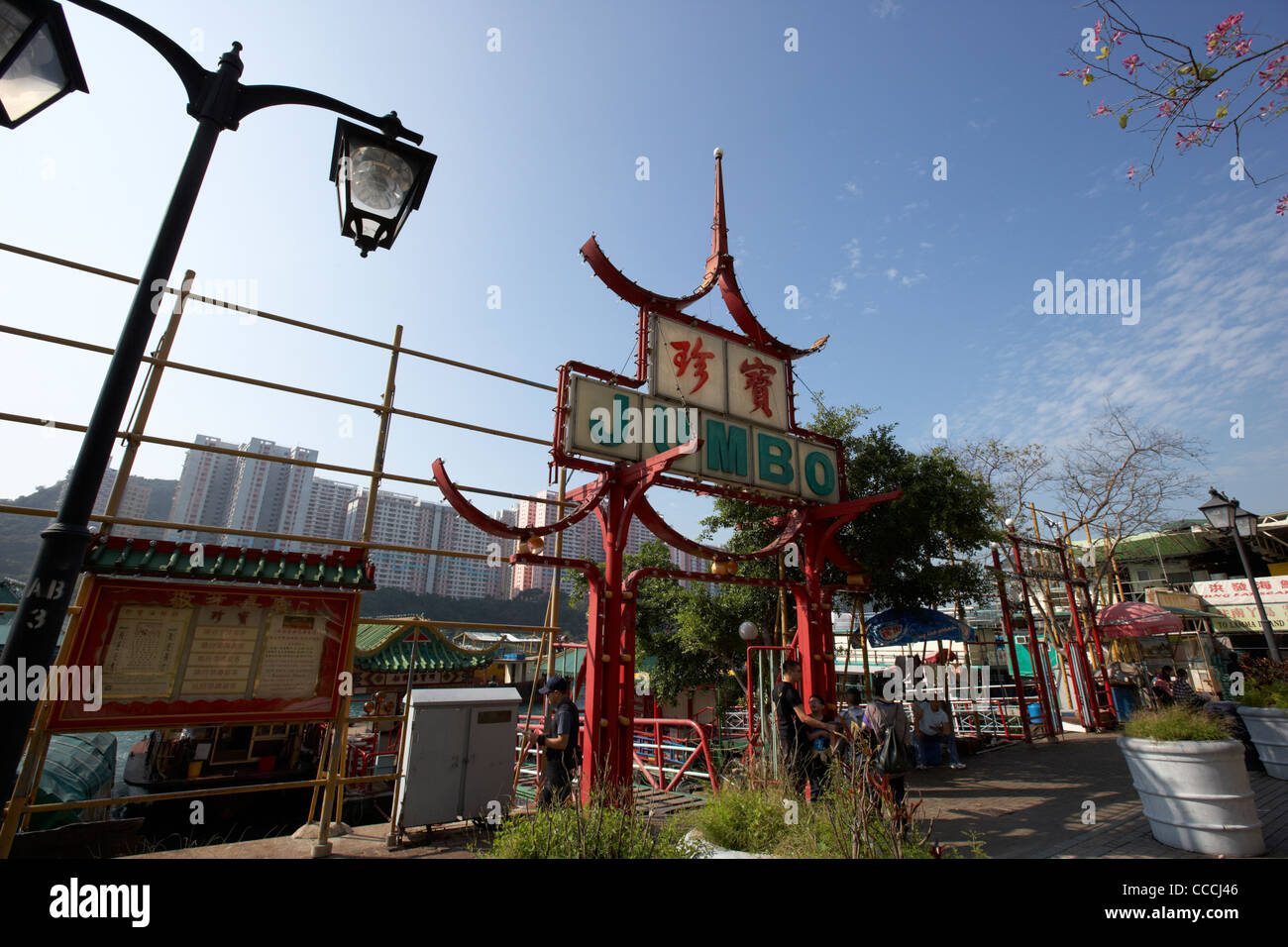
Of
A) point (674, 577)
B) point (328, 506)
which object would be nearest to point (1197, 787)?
point (674, 577)

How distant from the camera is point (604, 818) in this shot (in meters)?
4.27

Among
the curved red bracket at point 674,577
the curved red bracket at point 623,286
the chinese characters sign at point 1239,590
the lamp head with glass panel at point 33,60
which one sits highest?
the curved red bracket at point 623,286

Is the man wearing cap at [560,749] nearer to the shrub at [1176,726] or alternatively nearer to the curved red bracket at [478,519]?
the curved red bracket at [478,519]

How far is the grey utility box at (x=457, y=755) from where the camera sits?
6.81 m

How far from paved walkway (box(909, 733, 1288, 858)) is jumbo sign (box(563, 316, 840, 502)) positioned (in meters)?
4.94

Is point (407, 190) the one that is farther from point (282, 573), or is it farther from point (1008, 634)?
point (1008, 634)

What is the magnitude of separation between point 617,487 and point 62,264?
6.44 m

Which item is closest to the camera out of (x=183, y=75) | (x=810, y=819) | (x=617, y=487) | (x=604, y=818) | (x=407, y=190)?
(x=183, y=75)

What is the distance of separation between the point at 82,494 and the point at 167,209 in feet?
4.95

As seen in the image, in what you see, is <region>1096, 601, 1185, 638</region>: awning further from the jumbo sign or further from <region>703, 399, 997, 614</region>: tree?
the jumbo sign

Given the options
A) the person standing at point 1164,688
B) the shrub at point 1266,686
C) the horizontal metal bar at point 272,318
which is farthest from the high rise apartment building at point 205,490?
the shrub at point 1266,686

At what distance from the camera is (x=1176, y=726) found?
627 cm

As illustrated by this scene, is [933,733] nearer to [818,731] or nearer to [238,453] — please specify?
[818,731]
